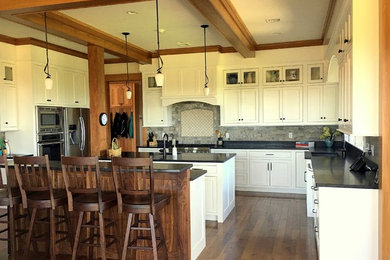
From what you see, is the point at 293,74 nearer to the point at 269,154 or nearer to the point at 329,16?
the point at 269,154

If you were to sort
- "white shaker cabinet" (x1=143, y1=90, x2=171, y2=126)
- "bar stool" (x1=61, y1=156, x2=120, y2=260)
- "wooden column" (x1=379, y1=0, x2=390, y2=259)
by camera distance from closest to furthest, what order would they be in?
"wooden column" (x1=379, y1=0, x2=390, y2=259) < "bar stool" (x1=61, y1=156, x2=120, y2=260) < "white shaker cabinet" (x1=143, y1=90, x2=171, y2=126)

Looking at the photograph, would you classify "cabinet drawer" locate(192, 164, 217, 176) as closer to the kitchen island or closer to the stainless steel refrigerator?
the kitchen island

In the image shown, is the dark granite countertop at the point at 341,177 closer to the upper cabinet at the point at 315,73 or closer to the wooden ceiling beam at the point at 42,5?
the wooden ceiling beam at the point at 42,5

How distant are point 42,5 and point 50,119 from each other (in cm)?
312

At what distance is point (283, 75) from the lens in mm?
6562

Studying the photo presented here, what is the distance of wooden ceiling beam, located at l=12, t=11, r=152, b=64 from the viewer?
424 cm

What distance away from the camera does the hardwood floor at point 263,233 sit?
367cm

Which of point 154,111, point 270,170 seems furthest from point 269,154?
point 154,111

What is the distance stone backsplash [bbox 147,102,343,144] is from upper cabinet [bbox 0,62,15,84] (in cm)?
292

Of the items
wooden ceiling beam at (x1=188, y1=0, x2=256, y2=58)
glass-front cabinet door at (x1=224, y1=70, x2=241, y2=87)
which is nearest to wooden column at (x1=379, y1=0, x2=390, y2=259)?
wooden ceiling beam at (x1=188, y1=0, x2=256, y2=58)

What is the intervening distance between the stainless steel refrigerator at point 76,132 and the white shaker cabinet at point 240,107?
2766mm

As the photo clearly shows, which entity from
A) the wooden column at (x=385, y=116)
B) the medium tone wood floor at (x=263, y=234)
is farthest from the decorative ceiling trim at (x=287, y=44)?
the wooden column at (x=385, y=116)

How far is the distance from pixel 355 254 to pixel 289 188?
Answer: 11.7 feet

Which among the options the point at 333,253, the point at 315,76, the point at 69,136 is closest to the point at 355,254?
the point at 333,253
